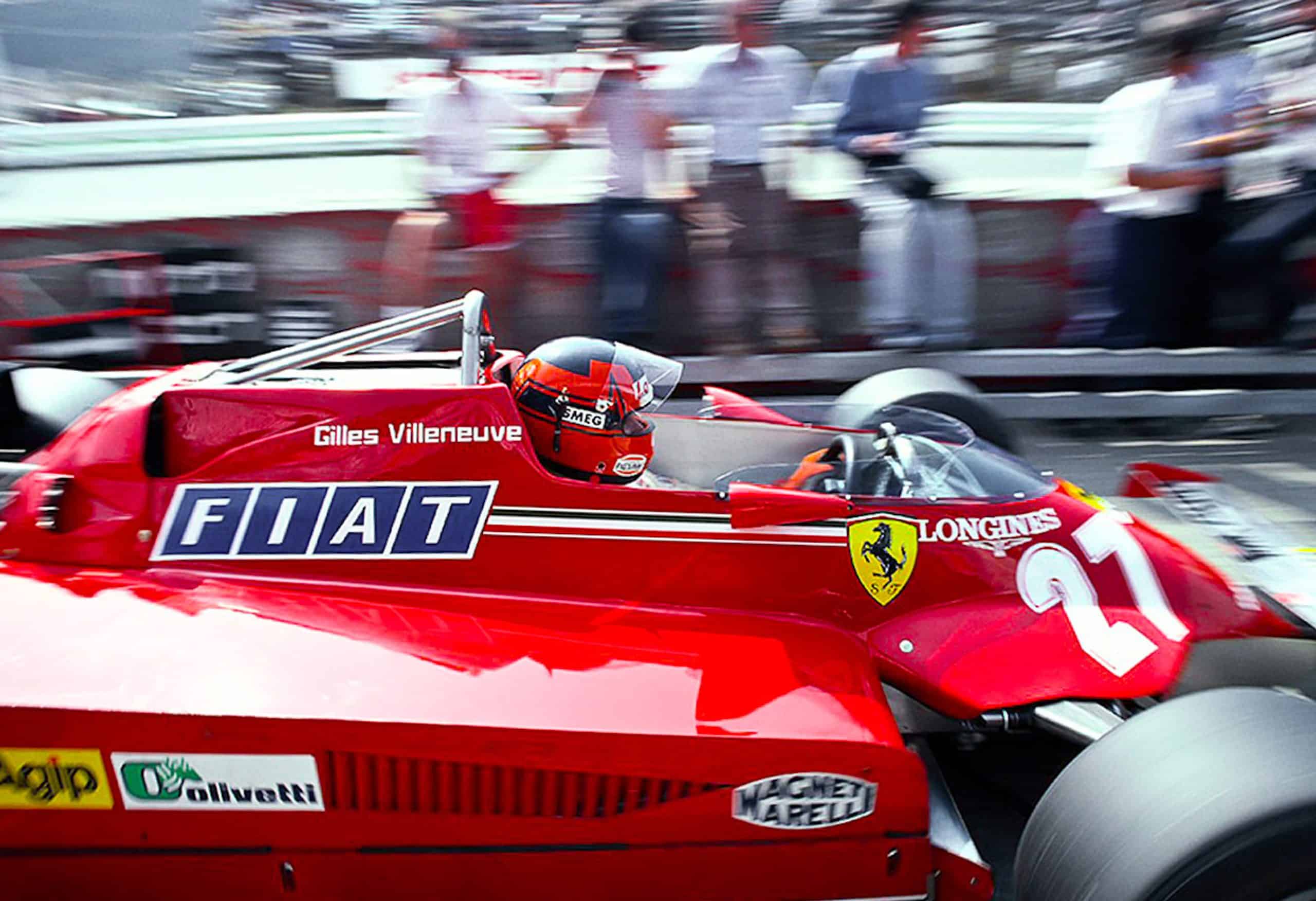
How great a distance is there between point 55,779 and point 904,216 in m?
4.46

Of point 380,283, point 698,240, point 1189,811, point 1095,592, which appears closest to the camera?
point 1189,811

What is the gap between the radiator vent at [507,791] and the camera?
2.32m

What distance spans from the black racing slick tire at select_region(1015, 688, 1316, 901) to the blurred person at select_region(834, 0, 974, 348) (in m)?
3.60

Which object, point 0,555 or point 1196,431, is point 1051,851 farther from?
point 1196,431

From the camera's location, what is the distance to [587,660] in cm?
260

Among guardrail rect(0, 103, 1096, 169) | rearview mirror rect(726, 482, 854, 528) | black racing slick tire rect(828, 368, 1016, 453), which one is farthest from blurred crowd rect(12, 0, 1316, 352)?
rearview mirror rect(726, 482, 854, 528)

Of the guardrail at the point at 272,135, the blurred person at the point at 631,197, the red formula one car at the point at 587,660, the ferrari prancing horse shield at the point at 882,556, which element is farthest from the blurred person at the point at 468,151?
the ferrari prancing horse shield at the point at 882,556

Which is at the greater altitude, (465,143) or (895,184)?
(465,143)

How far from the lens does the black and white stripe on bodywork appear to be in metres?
2.88

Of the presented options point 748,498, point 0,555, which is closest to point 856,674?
point 748,498

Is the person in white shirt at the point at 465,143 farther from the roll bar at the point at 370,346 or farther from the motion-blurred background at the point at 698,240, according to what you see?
the roll bar at the point at 370,346

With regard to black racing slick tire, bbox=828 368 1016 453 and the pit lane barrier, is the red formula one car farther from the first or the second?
the pit lane barrier

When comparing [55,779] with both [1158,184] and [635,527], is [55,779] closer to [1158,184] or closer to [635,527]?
[635,527]

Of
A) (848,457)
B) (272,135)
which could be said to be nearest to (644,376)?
(848,457)
